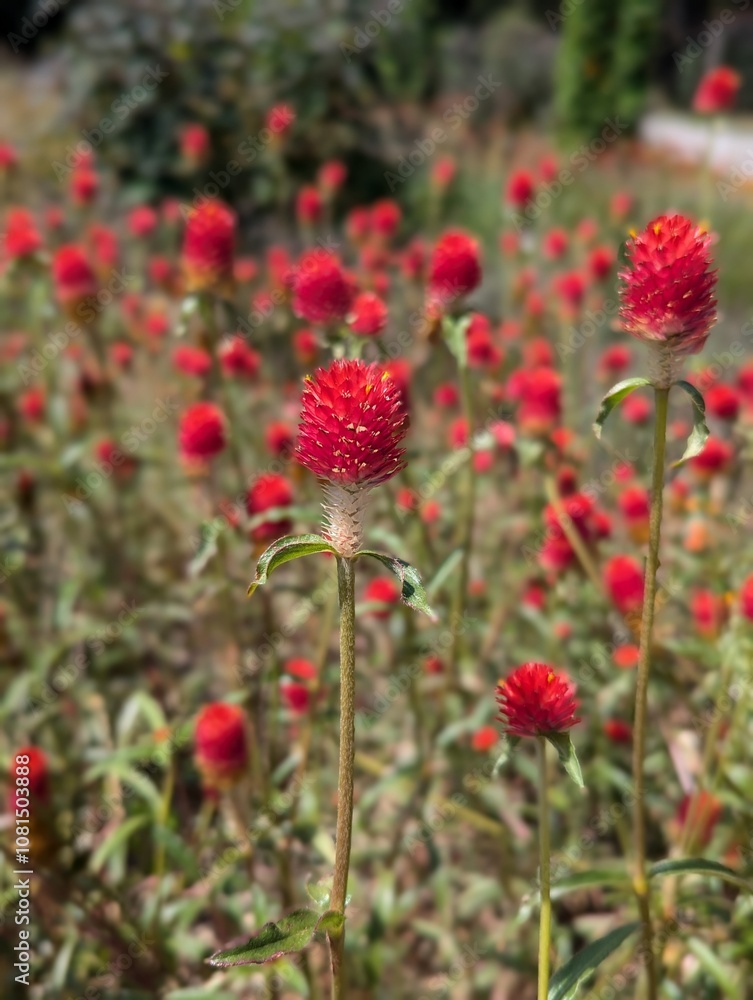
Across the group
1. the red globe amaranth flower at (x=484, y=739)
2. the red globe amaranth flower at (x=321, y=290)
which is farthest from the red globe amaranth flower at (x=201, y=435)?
the red globe amaranth flower at (x=484, y=739)

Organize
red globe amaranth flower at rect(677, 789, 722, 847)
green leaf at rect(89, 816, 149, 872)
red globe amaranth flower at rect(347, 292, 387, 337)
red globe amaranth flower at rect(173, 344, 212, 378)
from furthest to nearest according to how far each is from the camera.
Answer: red globe amaranth flower at rect(173, 344, 212, 378)
green leaf at rect(89, 816, 149, 872)
red globe amaranth flower at rect(347, 292, 387, 337)
red globe amaranth flower at rect(677, 789, 722, 847)

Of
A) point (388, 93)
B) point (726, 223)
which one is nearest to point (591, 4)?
point (388, 93)

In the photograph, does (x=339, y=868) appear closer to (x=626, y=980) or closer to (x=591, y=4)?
(x=626, y=980)

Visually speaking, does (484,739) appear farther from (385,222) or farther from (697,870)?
(385,222)

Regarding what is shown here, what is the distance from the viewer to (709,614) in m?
2.24

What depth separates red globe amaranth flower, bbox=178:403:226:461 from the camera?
6.64 ft

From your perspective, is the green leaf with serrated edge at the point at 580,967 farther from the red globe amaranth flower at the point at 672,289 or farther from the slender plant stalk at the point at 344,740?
the red globe amaranth flower at the point at 672,289

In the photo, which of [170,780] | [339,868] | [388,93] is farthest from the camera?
[388,93]

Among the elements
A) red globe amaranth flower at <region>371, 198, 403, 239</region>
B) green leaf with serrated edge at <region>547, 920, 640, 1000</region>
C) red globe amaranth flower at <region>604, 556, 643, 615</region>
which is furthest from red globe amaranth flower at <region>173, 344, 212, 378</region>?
green leaf with serrated edge at <region>547, 920, 640, 1000</region>

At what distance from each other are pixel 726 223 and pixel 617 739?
5842 millimetres

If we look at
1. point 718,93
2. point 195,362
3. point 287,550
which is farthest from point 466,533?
point 718,93

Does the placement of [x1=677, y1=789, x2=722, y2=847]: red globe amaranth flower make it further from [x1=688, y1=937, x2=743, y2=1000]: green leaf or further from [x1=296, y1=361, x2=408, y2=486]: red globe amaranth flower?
[x1=296, y1=361, x2=408, y2=486]: red globe amaranth flower

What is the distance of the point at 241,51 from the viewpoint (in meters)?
6.64

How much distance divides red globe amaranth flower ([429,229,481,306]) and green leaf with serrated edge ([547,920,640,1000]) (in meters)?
1.16
